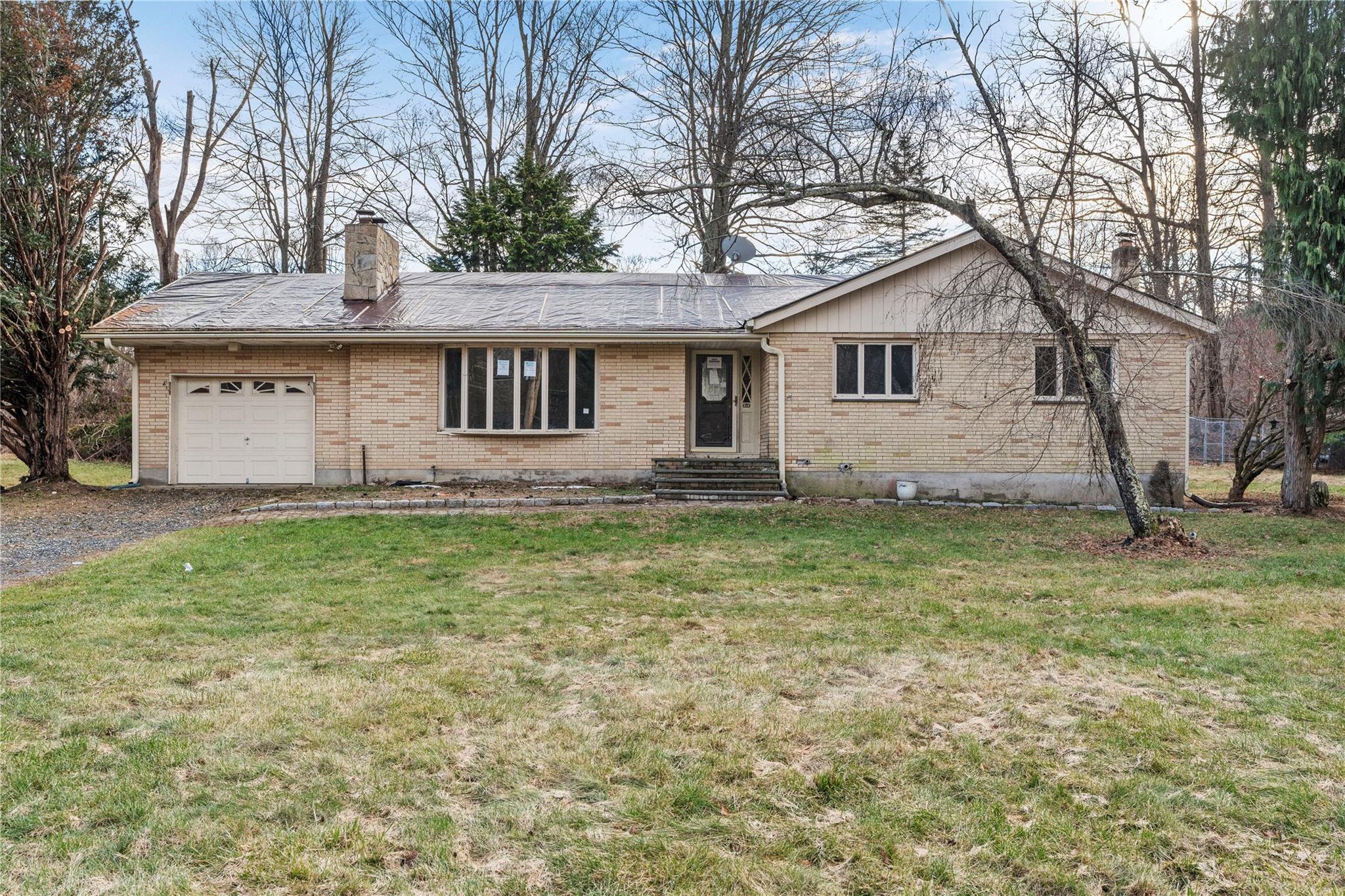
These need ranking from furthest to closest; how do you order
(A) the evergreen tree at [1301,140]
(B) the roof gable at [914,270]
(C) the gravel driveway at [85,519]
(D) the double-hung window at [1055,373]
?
(B) the roof gable at [914,270]
(D) the double-hung window at [1055,373]
(A) the evergreen tree at [1301,140]
(C) the gravel driveway at [85,519]

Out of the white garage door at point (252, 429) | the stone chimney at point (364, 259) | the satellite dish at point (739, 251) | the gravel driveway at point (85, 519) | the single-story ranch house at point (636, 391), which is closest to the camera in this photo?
the gravel driveway at point (85, 519)

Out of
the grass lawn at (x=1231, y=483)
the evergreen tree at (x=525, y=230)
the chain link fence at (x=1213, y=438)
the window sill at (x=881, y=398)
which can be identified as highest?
the evergreen tree at (x=525, y=230)

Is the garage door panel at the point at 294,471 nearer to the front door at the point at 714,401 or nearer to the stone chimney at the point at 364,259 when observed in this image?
the stone chimney at the point at 364,259

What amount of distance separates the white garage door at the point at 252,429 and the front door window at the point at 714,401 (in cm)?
715

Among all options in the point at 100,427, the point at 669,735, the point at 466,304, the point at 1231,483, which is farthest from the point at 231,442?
the point at 1231,483

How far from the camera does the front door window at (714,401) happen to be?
1459 centimetres

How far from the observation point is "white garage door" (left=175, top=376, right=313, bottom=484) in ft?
45.8

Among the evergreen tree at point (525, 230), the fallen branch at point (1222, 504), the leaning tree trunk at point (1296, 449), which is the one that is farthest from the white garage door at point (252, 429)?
the leaning tree trunk at point (1296, 449)

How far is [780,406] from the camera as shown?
13211mm

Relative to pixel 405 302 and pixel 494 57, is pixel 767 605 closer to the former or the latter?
pixel 405 302

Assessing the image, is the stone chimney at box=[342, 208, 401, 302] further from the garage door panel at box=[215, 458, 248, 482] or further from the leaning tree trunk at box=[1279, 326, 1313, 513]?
the leaning tree trunk at box=[1279, 326, 1313, 513]

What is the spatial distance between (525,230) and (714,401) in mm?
11552

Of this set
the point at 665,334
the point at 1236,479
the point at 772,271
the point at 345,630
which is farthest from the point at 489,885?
the point at 772,271

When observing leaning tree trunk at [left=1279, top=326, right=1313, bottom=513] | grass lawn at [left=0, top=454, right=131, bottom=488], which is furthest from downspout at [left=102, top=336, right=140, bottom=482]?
leaning tree trunk at [left=1279, top=326, right=1313, bottom=513]
